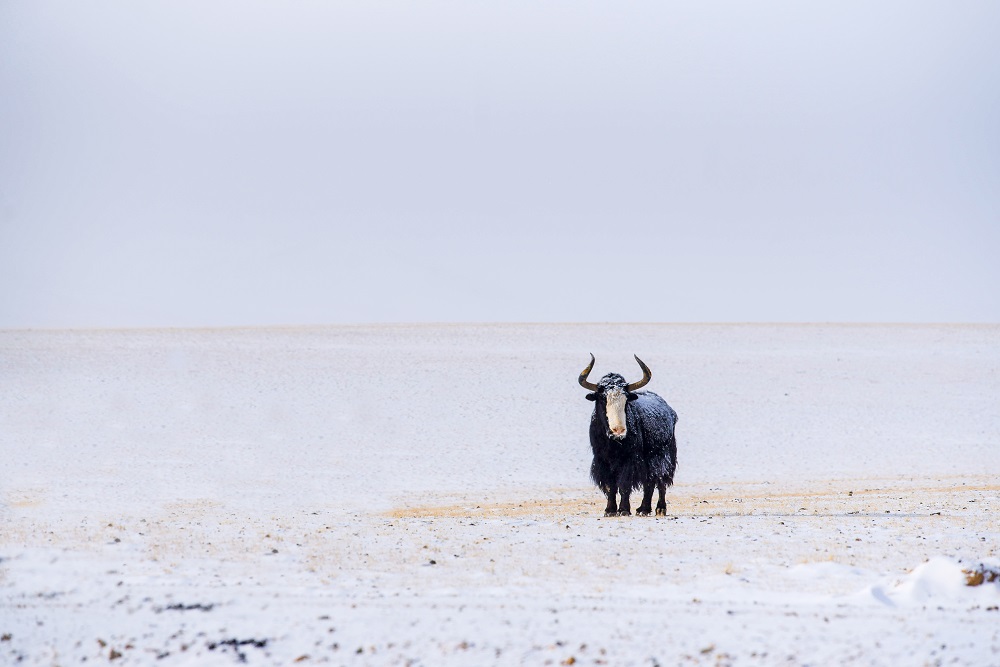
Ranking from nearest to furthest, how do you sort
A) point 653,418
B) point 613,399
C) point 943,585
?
point 943,585 → point 613,399 → point 653,418

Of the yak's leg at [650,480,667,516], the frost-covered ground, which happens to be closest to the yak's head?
the yak's leg at [650,480,667,516]

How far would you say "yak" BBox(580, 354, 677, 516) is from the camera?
13961mm

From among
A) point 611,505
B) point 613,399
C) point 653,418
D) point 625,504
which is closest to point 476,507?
point 611,505

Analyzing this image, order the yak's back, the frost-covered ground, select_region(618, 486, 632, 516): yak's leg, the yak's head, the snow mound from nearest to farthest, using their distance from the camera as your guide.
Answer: the frost-covered ground → the snow mound → the yak's head → select_region(618, 486, 632, 516): yak's leg → the yak's back

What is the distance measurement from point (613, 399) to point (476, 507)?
3.99m

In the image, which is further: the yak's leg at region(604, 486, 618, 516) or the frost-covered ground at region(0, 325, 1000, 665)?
the yak's leg at region(604, 486, 618, 516)

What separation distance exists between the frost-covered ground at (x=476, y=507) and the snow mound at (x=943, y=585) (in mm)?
35

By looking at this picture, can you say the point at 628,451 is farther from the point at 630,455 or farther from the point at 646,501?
the point at 646,501

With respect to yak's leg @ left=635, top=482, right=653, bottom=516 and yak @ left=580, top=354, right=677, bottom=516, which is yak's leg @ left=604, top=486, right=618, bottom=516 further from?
yak's leg @ left=635, top=482, right=653, bottom=516

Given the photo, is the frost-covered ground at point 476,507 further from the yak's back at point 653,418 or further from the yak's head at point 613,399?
the yak's back at point 653,418

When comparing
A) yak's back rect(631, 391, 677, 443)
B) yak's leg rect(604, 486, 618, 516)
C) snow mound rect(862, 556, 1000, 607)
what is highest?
yak's back rect(631, 391, 677, 443)

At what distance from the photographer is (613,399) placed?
44.7 ft

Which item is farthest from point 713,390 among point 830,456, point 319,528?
point 319,528

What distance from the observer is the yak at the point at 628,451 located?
14.0 meters
